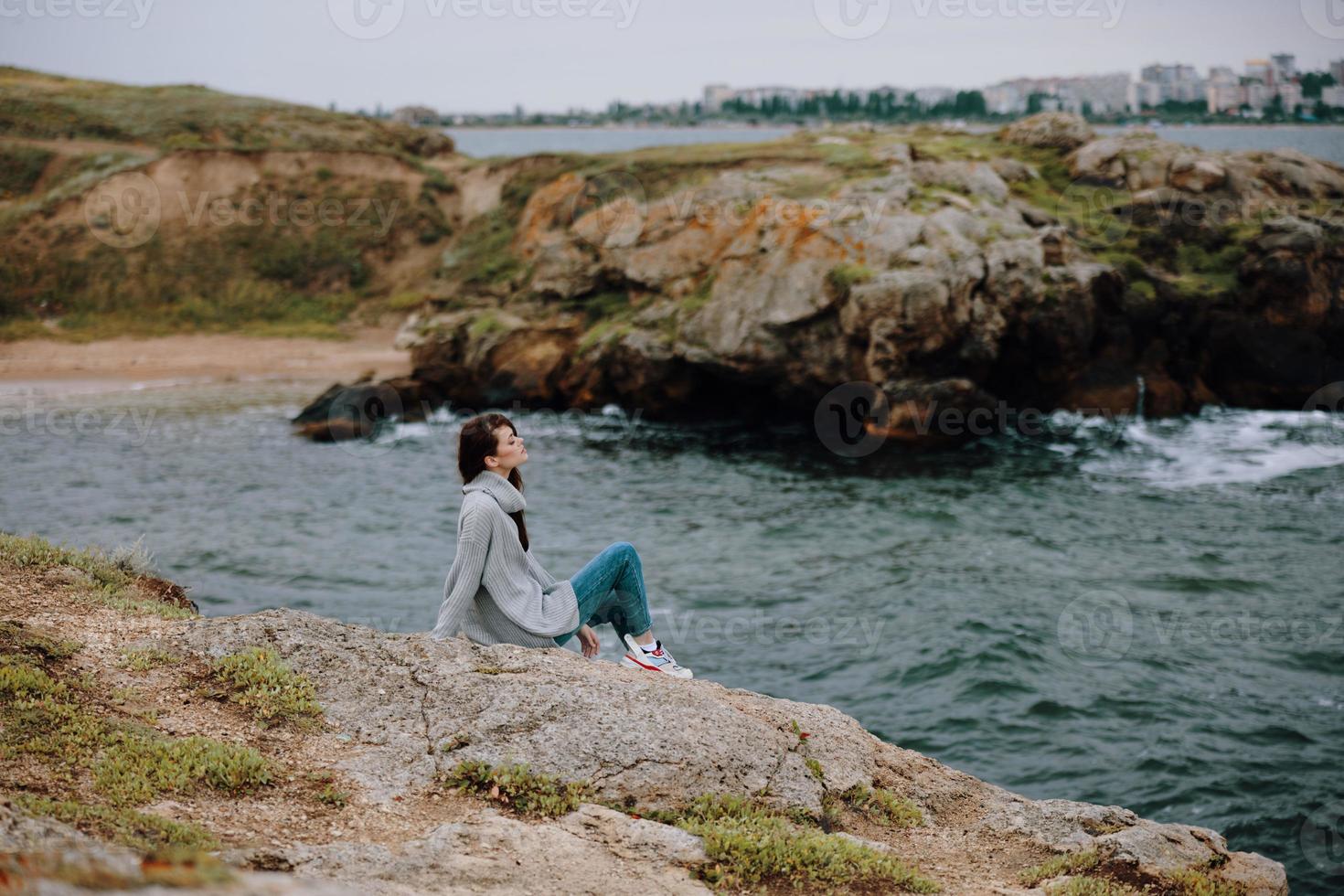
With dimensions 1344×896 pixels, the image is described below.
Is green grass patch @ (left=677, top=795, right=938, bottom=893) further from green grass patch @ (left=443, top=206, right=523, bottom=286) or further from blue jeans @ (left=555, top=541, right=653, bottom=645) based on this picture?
green grass patch @ (left=443, top=206, right=523, bottom=286)

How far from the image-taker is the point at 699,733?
277 inches

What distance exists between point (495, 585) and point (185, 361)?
37634mm

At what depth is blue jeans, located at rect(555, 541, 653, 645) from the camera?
8.59 meters

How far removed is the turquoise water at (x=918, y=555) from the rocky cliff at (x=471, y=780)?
5748 mm

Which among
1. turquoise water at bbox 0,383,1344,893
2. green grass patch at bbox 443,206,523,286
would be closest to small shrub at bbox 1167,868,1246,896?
turquoise water at bbox 0,383,1344,893

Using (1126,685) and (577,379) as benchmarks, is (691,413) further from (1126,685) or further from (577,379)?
(1126,685)

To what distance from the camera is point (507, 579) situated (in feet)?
26.6

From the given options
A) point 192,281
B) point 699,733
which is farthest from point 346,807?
point 192,281

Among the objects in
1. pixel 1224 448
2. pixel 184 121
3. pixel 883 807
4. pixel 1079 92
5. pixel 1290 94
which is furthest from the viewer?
pixel 1079 92

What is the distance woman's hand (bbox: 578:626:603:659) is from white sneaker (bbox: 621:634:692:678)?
12.5 inches

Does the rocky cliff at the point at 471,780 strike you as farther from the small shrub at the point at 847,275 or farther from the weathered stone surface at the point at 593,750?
the small shrub at the point at 847,275

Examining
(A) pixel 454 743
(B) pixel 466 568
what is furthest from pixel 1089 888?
(B) pixel 466 568

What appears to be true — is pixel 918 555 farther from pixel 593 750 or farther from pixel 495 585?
pixel 593 750

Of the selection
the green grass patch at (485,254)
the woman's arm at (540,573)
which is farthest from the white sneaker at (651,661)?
the green grass patch at (485,254)
